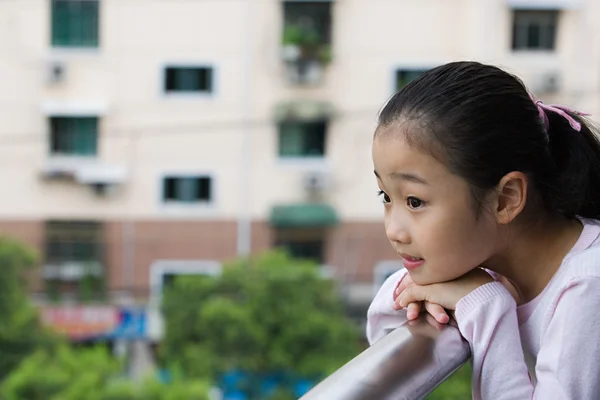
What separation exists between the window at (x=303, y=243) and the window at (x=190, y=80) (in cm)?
88

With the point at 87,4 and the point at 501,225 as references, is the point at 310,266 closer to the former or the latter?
the point at 87,4

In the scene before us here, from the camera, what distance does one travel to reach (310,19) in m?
5.14

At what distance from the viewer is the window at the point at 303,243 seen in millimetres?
5480

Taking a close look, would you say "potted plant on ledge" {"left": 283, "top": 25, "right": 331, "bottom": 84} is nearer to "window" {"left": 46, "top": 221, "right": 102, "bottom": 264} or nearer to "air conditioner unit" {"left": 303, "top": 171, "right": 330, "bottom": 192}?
"air conditioner unit" {"left": 303, "top": 171, "right": 330, "bottom": 192}

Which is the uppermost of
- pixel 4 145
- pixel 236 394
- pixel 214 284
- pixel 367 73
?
pixel 367 73

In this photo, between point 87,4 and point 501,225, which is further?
point 87,4

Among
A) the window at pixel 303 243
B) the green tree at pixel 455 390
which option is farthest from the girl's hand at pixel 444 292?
the window at pixel 303 243

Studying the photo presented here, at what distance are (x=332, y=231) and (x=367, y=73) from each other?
2.79 feet

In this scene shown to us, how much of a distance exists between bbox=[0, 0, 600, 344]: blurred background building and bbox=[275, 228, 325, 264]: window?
0.27 ft

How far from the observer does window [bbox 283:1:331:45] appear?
5.08m

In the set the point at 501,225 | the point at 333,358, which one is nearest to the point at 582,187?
the point at 501,225

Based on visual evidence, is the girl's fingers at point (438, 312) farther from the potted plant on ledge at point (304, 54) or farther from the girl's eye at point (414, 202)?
the potted plant on ledge at point (304, 54)

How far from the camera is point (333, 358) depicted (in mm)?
4469

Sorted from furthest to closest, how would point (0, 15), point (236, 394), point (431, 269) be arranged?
point (0, 15) < point (236, 394) < point (431, 269)
